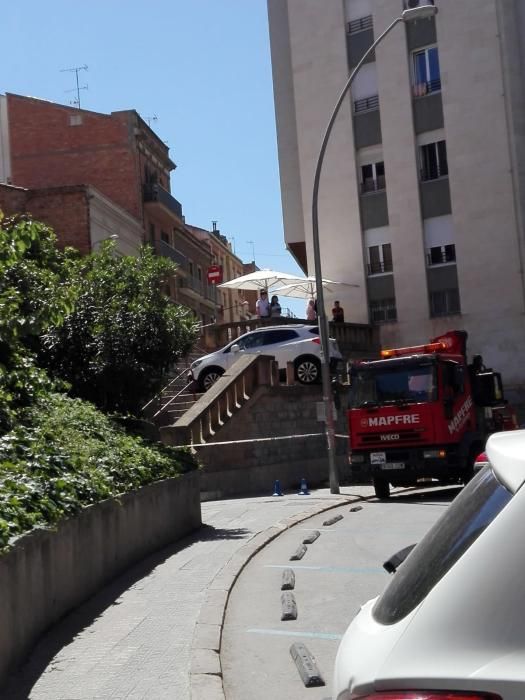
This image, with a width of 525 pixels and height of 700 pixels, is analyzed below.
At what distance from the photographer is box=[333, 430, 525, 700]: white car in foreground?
2.36m

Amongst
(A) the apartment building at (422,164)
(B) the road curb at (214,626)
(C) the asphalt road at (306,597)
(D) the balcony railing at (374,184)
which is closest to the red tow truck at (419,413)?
(C) the asphalt road at (306,597)

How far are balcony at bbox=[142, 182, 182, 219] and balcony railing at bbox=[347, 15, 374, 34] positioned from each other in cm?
1500

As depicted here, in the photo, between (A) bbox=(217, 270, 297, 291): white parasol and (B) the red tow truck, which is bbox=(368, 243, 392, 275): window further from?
(B) the red tow truck

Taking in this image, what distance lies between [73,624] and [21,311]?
6.27 m

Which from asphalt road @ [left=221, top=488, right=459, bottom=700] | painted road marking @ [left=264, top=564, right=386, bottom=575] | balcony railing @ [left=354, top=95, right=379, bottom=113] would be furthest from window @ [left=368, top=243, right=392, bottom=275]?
painted road marking @ [left=264, top=564, right=386, bottom=575]

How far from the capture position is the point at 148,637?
26.9 ft

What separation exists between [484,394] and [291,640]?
14.1 m

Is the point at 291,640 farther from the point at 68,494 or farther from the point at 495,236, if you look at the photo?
the point at 495,236

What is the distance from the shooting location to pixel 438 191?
38.0m

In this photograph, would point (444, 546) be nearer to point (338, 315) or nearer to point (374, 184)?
point (338, 315)

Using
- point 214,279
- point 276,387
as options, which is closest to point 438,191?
point 276,387

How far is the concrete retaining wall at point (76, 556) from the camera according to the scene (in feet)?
23.5

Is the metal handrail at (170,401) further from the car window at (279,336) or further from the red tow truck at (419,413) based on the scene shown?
the red tow truck at (419,413)

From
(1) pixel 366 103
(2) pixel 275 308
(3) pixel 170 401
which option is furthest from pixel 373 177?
(3) pixel 170 401
